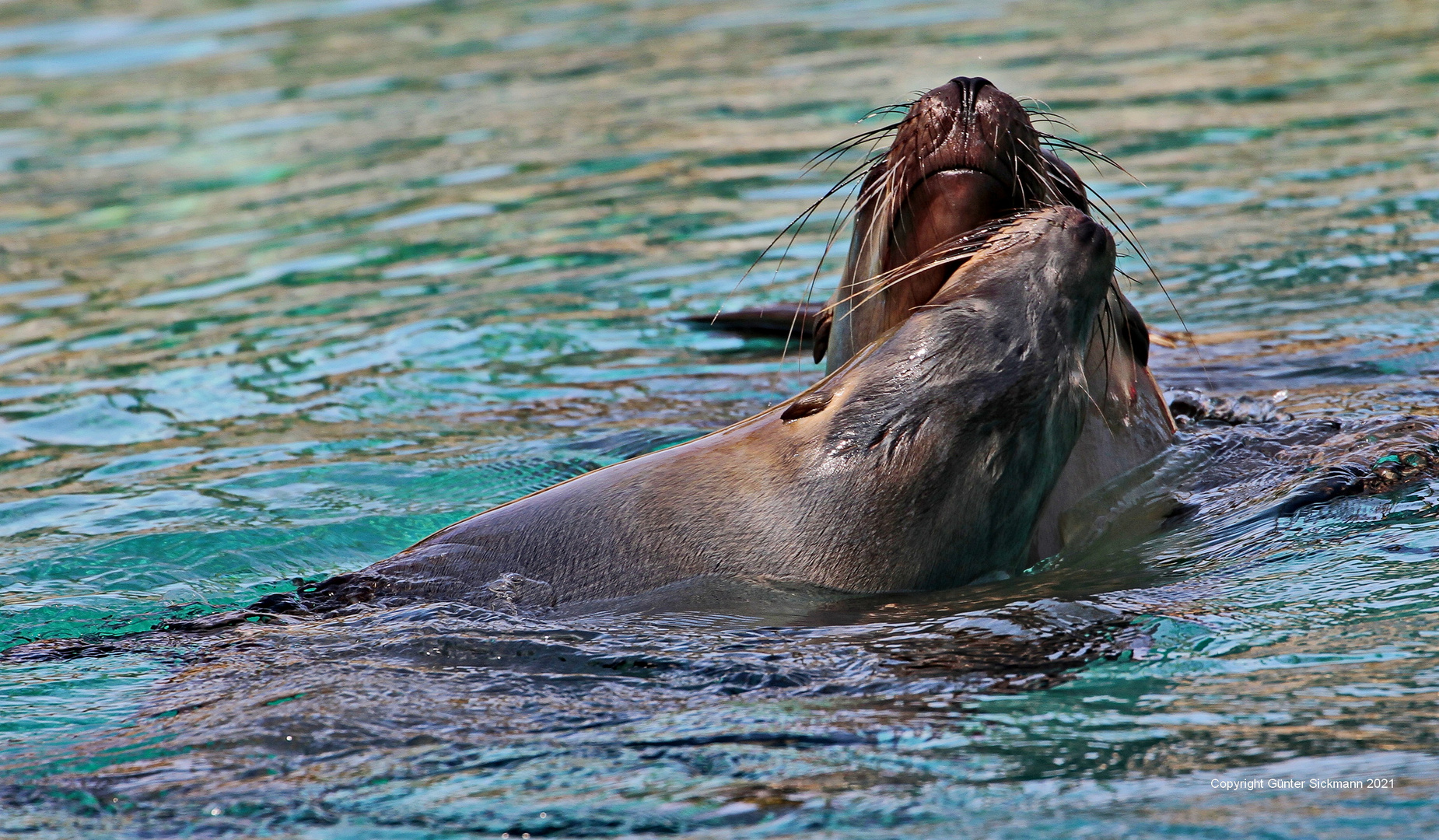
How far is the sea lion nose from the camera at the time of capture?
389 centimetres

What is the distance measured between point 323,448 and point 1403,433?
339cm

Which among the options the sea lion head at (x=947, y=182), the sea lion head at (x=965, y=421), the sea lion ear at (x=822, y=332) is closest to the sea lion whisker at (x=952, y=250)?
the sea lion head at (x=947, y=182)

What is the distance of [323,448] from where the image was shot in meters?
5.66

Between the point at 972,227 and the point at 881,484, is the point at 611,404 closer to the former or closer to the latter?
the point at 972,227

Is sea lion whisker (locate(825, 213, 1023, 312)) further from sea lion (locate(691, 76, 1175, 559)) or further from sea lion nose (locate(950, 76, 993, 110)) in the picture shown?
sea lion nose (locate(950, 76, 993, 110))

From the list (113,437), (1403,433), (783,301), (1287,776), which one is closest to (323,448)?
(113,437)

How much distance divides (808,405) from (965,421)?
406 millimetres

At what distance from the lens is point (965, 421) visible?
3457 millimetres

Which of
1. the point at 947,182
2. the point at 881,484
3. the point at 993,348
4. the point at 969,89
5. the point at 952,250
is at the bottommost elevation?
the point at 881,484

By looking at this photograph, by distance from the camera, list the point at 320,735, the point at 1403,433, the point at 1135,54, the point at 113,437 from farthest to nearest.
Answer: the point at 1135,54
the point at 113,437
the point at 1403,433
the point at 320,735

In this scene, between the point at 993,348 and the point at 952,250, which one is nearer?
the point at 993,348

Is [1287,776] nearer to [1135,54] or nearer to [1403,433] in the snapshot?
[1403,433]

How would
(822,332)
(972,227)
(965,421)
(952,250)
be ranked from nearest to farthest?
1. (965,421)
2. (952,250)
3. (972,227)
4. (822,332)

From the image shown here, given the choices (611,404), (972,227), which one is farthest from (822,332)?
(611,404)
